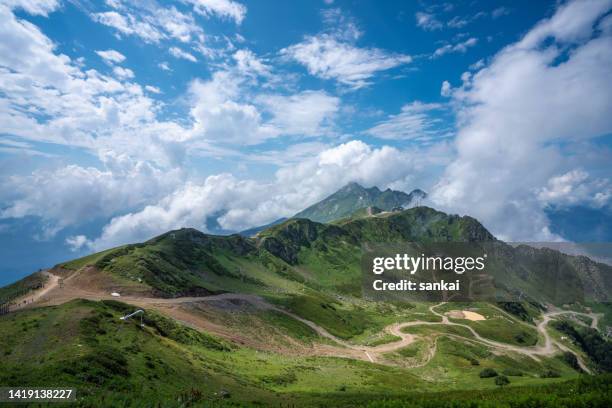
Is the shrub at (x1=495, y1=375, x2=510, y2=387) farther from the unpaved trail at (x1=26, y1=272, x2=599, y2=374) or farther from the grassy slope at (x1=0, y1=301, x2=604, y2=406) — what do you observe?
the unpaved trail at (x1=26, y1=272, x2=599, y2=374)

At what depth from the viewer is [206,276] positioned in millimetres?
167625

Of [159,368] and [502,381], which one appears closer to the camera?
[159,368]

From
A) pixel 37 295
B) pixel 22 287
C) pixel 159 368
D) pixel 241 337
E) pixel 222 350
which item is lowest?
pixel 222 350

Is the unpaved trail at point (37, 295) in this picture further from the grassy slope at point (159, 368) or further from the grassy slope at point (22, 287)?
the grassy slope at point (159, 368)

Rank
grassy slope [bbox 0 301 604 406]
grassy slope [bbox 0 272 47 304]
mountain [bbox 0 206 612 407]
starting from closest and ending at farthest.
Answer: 1. grassy slope [bbox 0 301 604 406]
2. mountain [bbox 0 206 612 407]
3. grassy slope [bbox 0 272 47 304]

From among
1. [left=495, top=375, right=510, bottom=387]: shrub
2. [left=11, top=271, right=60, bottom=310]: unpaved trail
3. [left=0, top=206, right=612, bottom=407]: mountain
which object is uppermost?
[left=11, top=271, right=60, bottom=310]: unpaved trail

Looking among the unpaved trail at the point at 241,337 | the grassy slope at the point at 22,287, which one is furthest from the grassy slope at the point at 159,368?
the grassy slope at the point at 22,287

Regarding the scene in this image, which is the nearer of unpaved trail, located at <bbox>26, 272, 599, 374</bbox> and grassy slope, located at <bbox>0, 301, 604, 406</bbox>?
grassy slope, located at <bbox>0, 301, 604, 406</bbox>

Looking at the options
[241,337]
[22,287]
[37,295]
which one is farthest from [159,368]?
[22,287]

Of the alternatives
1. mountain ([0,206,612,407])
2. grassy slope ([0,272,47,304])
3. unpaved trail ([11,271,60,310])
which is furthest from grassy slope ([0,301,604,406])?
grassy slope ([0,272,47,304])

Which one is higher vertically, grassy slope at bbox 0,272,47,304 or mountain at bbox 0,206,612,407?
grassy slope at bbox 0,272,47,304

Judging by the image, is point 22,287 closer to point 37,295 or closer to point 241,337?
point 37,295

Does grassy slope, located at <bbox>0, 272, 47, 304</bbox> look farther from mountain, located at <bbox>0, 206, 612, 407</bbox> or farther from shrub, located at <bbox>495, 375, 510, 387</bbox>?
shrub, located at <bbox>495, 375, 510, 387</bbox>

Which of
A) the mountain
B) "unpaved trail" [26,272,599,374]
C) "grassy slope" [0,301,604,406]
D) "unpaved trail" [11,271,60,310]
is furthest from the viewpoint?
"unpaved trail" [26,272,599,374]
